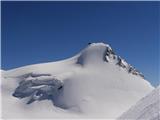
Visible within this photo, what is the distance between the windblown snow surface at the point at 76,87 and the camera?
79.7 m

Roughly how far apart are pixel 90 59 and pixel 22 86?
2315cm

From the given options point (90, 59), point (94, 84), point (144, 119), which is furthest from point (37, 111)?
point (144, 119)

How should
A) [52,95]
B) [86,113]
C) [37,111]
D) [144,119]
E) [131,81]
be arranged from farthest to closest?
1. [131,81]
2. [52,95]
3. [37,111]
4. [86,113]
5. [144,119]

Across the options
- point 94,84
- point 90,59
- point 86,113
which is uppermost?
point 90,59

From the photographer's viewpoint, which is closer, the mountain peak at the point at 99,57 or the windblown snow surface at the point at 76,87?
the windblown snow surface at the point at 76,87

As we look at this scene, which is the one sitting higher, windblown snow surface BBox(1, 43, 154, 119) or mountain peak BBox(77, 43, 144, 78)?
mountain peak BBox(77, 43, 144, 78)

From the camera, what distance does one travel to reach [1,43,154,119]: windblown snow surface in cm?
7969

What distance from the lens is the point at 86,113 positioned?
76.1m

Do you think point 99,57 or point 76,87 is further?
point 99,57

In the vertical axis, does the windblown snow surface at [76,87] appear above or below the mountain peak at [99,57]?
below

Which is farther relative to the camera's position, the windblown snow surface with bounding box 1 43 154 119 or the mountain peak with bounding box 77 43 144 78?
the mountain peak with bounding box 77 43 144 78

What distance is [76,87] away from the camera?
9000cm

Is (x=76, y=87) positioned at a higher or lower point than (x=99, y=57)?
lower

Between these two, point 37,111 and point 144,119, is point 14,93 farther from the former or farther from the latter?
point 144,119
